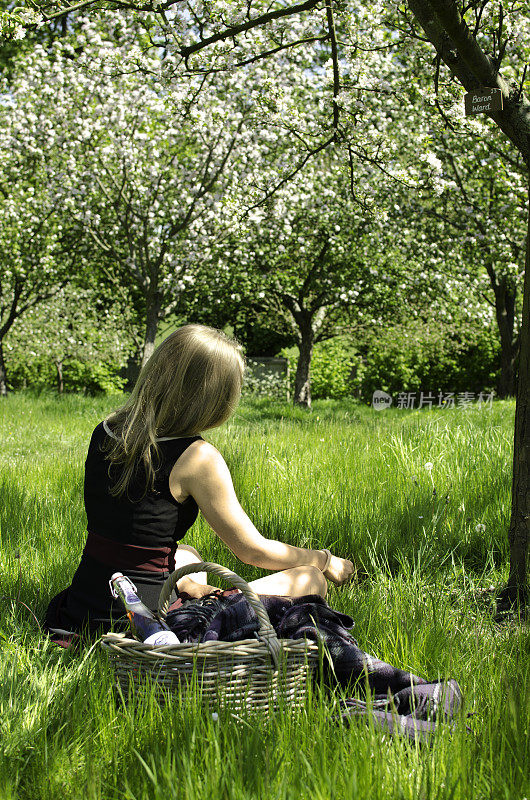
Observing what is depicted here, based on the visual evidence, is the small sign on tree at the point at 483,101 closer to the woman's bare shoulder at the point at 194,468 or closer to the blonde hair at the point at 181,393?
the blonde hair at the point at 181,393

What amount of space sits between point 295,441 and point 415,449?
1.48m

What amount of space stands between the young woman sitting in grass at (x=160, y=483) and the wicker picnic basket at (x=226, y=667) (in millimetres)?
→ 461

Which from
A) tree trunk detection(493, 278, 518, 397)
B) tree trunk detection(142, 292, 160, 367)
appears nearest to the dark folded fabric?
tree trunk detection(142, 292, 160, 367)

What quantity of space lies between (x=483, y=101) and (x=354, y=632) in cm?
218

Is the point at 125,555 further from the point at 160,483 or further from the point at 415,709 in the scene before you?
the point at 415,709

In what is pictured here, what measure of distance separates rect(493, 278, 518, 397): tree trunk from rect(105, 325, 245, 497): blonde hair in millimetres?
12526

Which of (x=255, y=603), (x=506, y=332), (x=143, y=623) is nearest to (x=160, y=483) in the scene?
(x=143, y=623)

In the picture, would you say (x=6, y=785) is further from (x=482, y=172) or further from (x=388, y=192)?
(x=482, y=172)

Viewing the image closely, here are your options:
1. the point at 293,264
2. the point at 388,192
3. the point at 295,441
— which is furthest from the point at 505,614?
the point at 293,264

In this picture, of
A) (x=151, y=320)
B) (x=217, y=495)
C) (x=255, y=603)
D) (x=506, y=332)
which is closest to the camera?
(x=255, y=603)

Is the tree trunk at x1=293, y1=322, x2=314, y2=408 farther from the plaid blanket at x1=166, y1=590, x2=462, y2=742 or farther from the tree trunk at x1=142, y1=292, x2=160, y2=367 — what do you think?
the plaid blanket at x1=166, y1=590, x2=462, y2=742

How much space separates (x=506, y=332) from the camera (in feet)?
47.2

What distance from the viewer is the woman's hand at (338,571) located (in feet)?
8.90

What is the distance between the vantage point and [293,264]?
14398 mm
